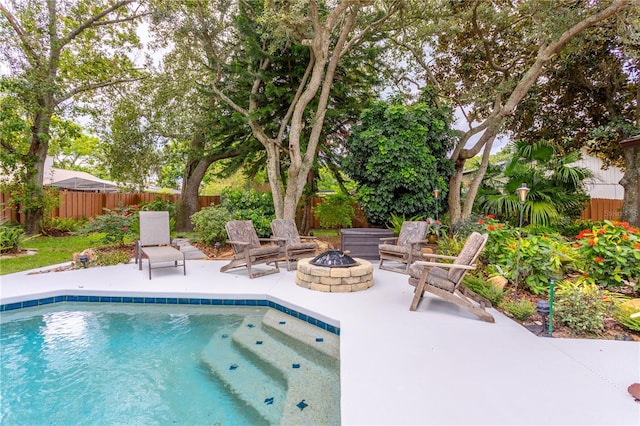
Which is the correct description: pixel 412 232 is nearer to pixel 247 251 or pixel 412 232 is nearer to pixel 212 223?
pixel 247 251

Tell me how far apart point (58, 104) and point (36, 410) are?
35.1ft

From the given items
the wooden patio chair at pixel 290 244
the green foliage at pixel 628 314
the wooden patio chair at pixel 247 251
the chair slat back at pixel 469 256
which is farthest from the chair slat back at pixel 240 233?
the green foliage at pixel 628 314

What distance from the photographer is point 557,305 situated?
383cm

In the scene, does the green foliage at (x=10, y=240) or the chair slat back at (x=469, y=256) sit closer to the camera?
the chair slat back at (x=469, y=256)

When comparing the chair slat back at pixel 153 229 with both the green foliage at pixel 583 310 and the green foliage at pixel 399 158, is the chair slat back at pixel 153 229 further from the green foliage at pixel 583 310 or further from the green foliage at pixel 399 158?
the green foliage at pixel 583 310

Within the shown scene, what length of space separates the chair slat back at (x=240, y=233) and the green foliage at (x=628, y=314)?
525 cm

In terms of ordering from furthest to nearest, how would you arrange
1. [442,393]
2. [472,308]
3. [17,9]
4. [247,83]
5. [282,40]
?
[247,83]
[17,9]
[282,40]
[472,308]
[442,393]

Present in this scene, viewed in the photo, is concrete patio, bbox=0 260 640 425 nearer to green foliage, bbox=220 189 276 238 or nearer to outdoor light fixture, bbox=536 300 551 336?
outdoor light fixture, bbox=536 300 551 336

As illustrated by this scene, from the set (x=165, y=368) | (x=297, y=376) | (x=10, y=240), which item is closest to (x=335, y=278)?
(x=297, y=376)

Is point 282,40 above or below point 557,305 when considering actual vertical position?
above

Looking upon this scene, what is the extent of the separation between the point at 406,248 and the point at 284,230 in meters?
2.54

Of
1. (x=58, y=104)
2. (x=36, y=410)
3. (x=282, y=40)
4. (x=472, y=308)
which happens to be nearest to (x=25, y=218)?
(x=58, y=104)

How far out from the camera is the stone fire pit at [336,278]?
4949mm

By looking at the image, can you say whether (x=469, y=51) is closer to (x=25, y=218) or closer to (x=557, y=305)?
(x=557, y=305)
